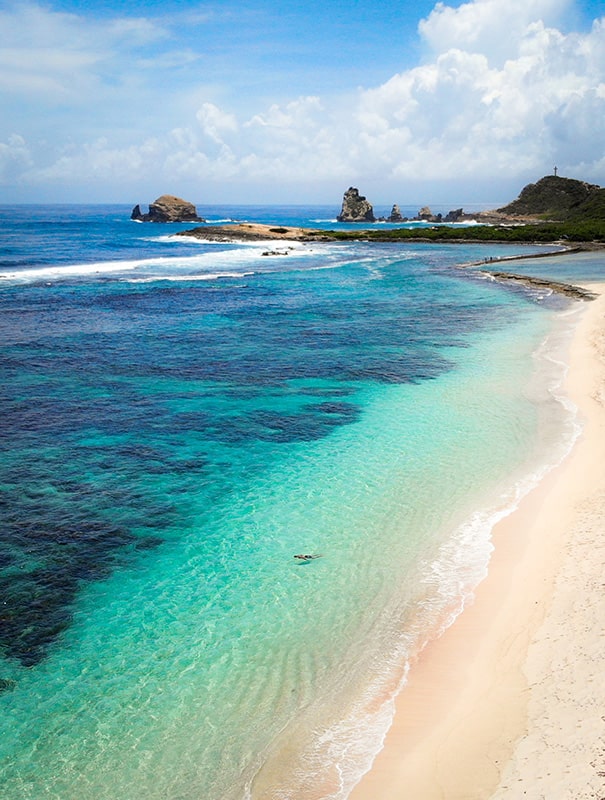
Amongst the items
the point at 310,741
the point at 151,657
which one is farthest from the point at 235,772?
the point at 151,657

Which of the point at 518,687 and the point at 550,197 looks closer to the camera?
the point at 518,687

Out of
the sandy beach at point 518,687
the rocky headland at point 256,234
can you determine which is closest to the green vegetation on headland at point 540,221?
the rocky headland at point 256,234

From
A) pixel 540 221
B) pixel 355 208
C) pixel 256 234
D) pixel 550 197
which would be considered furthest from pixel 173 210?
pixel 550 197

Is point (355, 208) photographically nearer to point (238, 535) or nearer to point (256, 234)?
point (256, 234)

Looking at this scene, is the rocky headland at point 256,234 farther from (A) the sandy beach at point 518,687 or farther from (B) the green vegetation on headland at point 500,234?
(A) the sandy beach at point 518,687

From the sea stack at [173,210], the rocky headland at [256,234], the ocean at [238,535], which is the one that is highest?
the sea stack at [173,210]

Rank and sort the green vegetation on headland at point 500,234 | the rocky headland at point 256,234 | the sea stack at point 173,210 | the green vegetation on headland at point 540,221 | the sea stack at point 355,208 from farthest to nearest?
the sea stack at point 355,208 < the sea stack at point 173,210 < the rocky headland at point 256,234 < the green vegetation on headland at point 540,221 < the green vegetation on headland at point 500,234

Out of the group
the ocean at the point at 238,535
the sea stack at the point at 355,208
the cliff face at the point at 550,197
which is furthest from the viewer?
the sea stack at the point at 355,208
